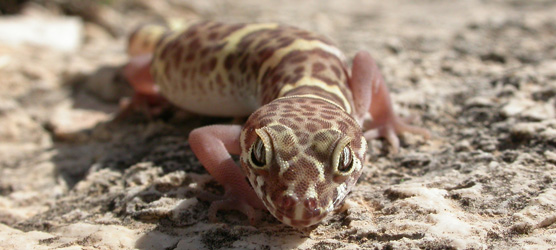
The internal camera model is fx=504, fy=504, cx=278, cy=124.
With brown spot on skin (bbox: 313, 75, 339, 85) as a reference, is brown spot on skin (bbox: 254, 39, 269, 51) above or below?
above

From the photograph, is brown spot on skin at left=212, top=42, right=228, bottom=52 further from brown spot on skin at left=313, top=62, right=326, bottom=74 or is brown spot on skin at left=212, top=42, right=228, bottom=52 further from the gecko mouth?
the gecko mouth

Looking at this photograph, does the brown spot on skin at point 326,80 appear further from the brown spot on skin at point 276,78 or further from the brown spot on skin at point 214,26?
the brown spot on skin at point 214,26

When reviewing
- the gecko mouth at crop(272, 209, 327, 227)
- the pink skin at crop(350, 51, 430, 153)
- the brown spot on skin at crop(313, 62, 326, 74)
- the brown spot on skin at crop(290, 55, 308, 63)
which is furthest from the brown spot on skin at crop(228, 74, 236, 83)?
the gecko mouth at crop(272, 209, 327, 227)

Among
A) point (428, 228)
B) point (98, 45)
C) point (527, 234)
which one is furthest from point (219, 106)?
point (98, 45)

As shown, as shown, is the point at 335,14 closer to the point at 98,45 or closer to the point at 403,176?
the point at 98,45

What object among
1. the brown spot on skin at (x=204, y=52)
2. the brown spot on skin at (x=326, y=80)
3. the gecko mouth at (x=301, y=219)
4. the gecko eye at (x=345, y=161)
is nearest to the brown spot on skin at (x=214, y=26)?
the brown spot on skin at (x=204, y=52)

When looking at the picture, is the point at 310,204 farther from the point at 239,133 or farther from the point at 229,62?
the point at 229,62

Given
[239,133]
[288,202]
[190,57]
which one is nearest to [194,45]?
[190,57]
